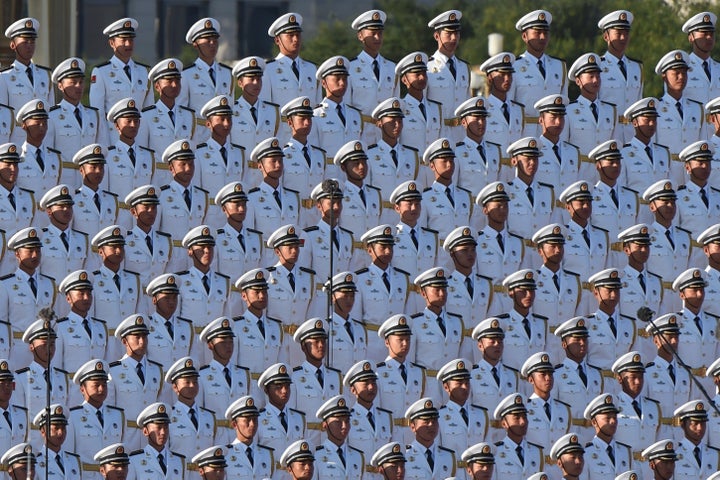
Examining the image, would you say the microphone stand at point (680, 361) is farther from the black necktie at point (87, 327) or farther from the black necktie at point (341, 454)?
the black necktie at point (87, 327)

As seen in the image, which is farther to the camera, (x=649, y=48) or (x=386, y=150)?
(x=649, y=48)

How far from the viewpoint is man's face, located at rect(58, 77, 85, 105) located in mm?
25484

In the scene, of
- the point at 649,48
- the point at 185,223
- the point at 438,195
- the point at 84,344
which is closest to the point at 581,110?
the point at 438,195

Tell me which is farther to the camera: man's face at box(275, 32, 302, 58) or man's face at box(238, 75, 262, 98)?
man's face at box(275, 32, 302, 58)

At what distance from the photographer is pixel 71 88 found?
2555cm

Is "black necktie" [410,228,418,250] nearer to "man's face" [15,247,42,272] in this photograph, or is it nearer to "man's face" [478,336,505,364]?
"man's face" [478,336,505,364]

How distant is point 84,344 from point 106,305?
0.53m

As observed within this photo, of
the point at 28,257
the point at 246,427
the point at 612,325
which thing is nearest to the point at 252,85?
the point at 28,257

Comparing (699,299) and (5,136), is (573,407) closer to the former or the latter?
(699,299)

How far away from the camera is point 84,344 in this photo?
25000 mm

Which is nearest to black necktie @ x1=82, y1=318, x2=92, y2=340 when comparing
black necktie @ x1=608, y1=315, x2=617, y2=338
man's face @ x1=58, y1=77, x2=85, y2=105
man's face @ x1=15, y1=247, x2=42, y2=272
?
man's face @ x1=15, y1=247, x2=42, y2=272

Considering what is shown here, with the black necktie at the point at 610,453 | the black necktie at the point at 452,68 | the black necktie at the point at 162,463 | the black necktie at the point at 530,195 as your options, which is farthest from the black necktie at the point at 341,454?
the black necktie at the point at 452,68

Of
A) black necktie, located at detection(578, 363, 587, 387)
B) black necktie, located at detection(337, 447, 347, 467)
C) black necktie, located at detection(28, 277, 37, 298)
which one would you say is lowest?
black necktie, located at detection(337, 447, 347, 467)

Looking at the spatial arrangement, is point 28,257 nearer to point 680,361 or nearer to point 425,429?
point 425,429
